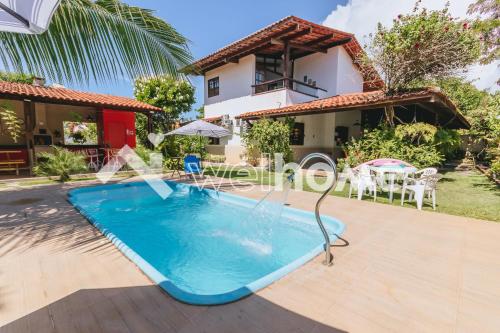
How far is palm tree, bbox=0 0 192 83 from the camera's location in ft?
10.7

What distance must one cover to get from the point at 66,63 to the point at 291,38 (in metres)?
14.2

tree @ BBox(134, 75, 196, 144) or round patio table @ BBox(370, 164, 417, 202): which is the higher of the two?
tree @ BBox(134, 75, 196, 144)

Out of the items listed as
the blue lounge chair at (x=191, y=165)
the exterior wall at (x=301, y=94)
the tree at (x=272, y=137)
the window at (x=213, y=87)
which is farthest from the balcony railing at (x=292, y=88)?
the blue lounge chair at (x=191, y=165)

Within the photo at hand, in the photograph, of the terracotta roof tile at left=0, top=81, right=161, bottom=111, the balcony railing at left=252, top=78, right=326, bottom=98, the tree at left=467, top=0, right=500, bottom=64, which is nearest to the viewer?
the terracotta roof tile at left=0, top=81, right=161, bottom=111

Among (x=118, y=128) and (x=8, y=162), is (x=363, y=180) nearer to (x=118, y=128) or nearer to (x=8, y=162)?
(x=8, y=162)

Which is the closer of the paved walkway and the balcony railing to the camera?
the paved walkway

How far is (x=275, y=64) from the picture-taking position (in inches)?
750

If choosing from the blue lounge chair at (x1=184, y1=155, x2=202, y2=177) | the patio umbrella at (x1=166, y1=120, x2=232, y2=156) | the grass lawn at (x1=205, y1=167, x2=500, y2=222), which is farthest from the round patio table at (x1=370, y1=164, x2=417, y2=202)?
the blue lounge chair at (x1=184, y1=155, x2=202, y2=177)

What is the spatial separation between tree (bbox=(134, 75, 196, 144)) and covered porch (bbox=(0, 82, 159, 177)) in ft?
16.2

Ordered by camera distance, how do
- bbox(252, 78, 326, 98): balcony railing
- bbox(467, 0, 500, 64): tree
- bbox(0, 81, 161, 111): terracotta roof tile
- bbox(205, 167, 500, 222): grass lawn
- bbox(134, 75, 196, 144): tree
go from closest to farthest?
bbox(205, 167, 500, 222): grass lawn → bbox(0, 81, 161, 111): terracotta roof tile → bbox(467, 0, 500, 64): tree → bbox(252, 78, 326, 98): balcony railing → bbox(134, 75, 196, 144): tree

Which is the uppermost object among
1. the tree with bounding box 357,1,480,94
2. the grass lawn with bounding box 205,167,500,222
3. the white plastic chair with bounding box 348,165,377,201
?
the tree with bounding box 357,1,480,94

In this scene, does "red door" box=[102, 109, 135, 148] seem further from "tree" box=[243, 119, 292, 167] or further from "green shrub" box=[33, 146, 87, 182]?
"tree" box=[243, 119, 292, 167]

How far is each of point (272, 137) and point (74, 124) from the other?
13399mm

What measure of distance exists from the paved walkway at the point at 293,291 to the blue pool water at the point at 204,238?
25cm
